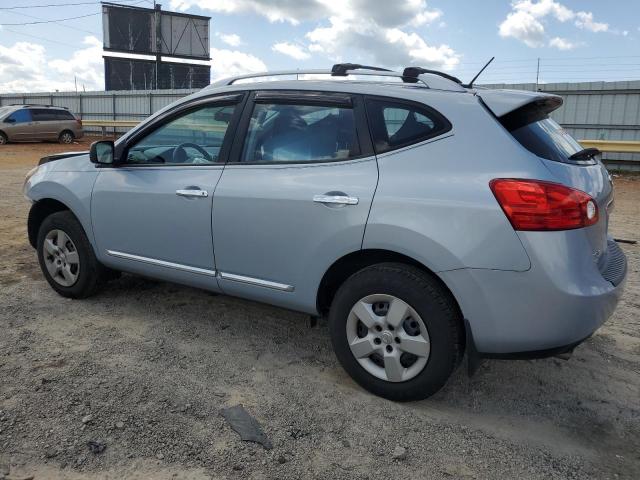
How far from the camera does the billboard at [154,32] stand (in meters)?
38.5

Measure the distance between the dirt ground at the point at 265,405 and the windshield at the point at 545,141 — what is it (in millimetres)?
1396

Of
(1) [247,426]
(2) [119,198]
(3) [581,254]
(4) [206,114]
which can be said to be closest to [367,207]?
(3) [581,254]

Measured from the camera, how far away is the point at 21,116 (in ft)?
77.2

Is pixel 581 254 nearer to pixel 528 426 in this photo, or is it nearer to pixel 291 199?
pixel 528 426

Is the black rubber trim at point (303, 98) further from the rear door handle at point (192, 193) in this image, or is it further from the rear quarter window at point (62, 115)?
the rear quarter window at point (62, 115)

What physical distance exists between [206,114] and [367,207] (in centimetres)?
154

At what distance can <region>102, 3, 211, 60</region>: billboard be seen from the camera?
38469 millimetres

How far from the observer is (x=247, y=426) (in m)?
2.84

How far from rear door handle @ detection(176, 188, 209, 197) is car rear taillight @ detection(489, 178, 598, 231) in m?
1.80

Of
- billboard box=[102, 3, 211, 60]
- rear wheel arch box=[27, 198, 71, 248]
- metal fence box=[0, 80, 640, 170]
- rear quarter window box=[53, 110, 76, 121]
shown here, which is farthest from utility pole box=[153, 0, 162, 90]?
rear wheel arch box=[27, 198, 71, 248]

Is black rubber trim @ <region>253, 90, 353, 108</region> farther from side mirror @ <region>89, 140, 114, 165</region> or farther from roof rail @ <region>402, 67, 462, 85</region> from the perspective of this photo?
side mirror @ <region>89, 140, 114, 165</region>

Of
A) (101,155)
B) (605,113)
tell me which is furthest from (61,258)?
(605,113)

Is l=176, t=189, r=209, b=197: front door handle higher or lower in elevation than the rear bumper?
higher

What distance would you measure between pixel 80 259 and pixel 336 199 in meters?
2.40
